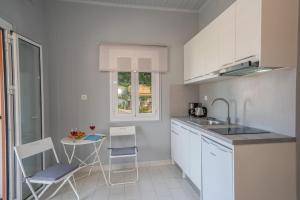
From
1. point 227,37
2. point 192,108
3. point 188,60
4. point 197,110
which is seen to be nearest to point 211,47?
point 227,37

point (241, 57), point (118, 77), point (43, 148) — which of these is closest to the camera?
point (241, 57)

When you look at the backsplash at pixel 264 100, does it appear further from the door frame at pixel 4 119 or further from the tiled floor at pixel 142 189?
the door frame at pixel 4 119

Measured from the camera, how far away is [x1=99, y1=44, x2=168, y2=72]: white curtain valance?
3.21 meters

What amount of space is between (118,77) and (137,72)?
1.13 ft

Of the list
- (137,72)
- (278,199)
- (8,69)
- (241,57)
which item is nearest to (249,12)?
(241,57)

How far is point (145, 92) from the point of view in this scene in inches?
137

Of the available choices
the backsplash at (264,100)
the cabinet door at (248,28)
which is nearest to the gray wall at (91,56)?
the backsplash at (264,100)

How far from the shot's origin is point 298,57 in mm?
1637

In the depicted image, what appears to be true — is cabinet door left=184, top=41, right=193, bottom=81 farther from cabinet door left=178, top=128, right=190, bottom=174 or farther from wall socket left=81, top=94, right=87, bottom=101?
wall socket left=81, top=94, right=87, bottom=101

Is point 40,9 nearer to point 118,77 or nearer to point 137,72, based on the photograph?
point 118,77

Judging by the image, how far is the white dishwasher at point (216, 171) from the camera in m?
1.66

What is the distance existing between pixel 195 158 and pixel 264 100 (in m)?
1.03

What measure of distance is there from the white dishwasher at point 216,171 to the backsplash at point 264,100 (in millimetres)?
583

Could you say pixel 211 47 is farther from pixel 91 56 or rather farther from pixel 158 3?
pixel 91 56
